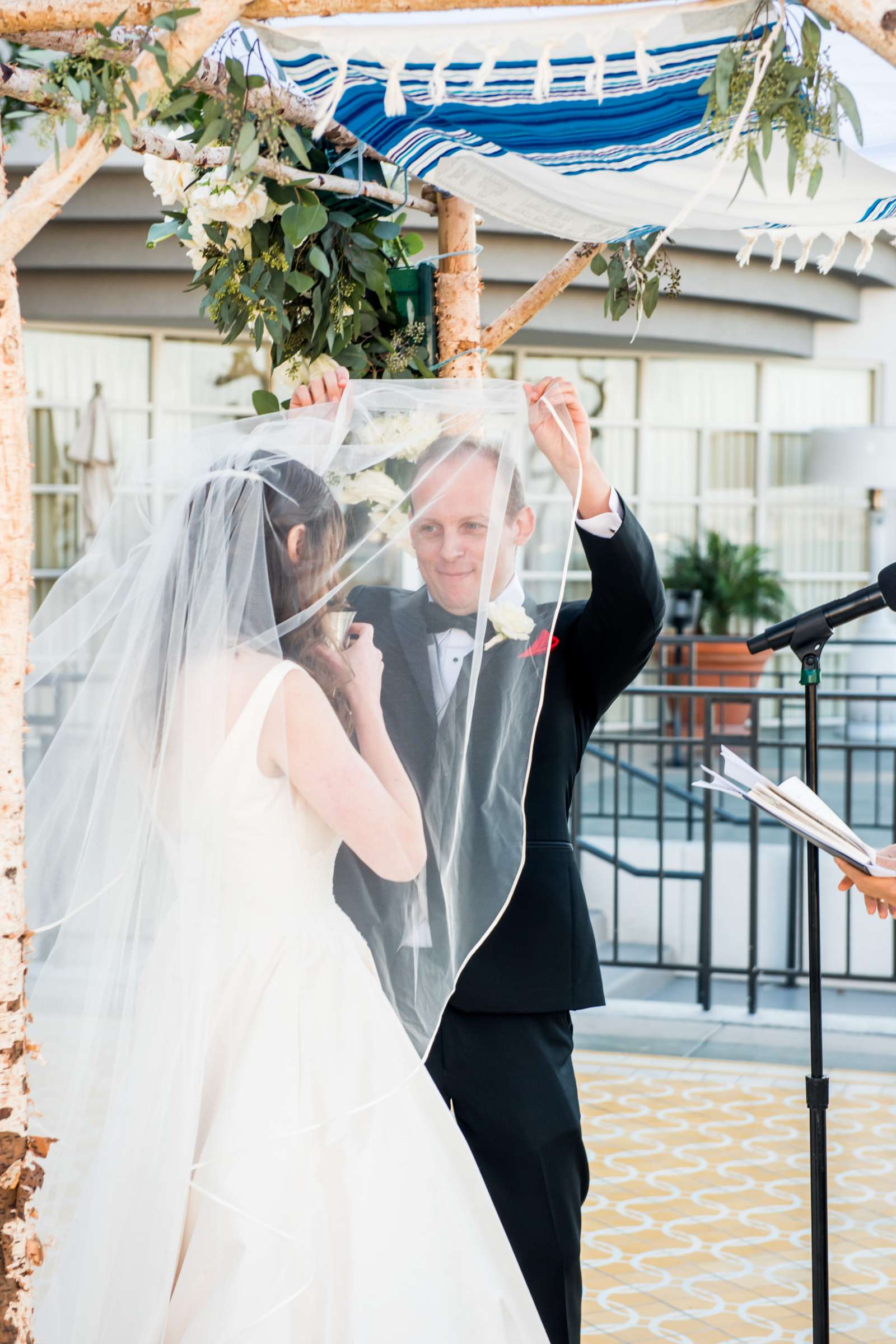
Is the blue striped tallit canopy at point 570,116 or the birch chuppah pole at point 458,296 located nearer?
the blue striped tallit canopy at point 570,116

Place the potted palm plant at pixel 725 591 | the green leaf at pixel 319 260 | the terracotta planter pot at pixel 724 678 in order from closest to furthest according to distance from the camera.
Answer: the green leaf at pixel 319 260 → the terracotta planter pot at pixel 724 678 → the potted palm plant at pixel 725 591

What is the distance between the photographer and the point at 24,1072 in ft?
6.18

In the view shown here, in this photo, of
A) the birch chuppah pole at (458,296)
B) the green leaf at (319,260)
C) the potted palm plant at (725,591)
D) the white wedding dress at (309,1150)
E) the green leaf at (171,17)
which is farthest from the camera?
the potted palm plant at (725,591)

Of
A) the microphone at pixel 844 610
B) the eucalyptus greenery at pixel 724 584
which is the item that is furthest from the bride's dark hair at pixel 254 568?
the eucalyptus greenery at pixel 724 584

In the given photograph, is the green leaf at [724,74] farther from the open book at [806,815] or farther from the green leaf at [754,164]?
the open book at [806,815]

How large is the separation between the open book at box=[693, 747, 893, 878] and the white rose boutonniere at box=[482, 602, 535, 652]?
411 mm

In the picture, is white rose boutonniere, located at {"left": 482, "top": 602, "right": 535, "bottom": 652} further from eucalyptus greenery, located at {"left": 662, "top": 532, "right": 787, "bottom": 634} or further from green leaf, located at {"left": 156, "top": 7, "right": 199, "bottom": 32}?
eucalyptus greenery, located at {"left": 662, "top": 532, "right": 787, "bottom": 634}

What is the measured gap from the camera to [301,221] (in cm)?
238

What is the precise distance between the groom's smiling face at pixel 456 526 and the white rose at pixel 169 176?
2.47 feet

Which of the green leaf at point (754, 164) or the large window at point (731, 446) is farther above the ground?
the large window at point (731, 446)

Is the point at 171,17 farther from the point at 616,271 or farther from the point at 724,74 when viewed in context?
the point at 616,271

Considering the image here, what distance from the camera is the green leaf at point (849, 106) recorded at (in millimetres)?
1737

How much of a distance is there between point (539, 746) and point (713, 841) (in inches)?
169

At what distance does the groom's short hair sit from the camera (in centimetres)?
229
